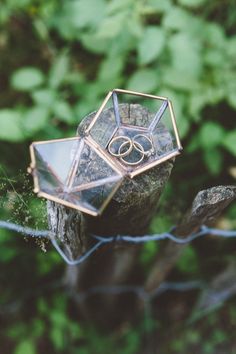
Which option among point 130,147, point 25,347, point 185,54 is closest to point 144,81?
point 185,54

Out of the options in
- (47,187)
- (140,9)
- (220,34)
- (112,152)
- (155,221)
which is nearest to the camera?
(47,187)

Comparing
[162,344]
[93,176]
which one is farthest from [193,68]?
[162,344]

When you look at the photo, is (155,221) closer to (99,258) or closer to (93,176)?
(99,258)

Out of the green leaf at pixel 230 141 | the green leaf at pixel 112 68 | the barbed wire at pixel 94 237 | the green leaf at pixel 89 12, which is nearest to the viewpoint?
the barbed wire at pixel 94 237

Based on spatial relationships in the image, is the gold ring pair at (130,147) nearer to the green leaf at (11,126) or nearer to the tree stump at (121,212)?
the tree stump at (121,212)

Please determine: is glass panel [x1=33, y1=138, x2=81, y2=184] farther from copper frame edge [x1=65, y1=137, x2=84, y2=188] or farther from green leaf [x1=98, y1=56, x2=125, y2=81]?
green leaf [x1=98, y1=56, x2=125, y2=81]

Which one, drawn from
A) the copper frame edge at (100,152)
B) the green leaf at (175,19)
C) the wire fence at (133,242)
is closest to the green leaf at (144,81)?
the green leaf at (175,19)
